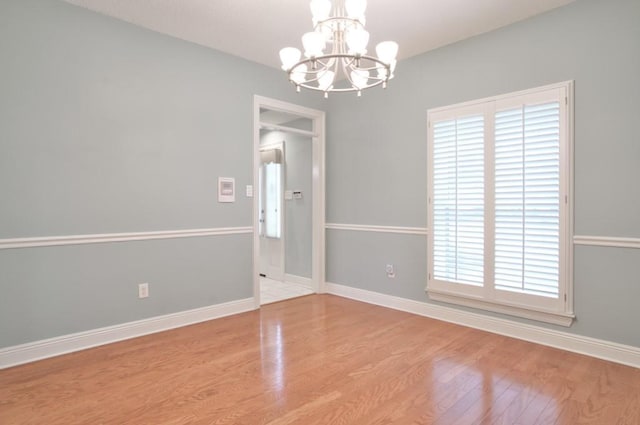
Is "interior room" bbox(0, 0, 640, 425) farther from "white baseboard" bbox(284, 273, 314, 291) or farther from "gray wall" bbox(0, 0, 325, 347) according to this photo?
"white baseboard" bbox(284, 273, 314, 291)

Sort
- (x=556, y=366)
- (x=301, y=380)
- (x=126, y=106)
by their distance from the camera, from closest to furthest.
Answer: (x=301, y=380)
(x=556, y=366)
(x=126, y=106)

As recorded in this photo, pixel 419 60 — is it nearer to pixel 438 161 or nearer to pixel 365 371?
pixel 438 161

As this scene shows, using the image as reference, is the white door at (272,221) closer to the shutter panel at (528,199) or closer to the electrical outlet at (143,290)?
the electrical outlet at (143,290)

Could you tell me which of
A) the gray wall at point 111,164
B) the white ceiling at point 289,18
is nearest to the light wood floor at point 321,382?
the gray wall at point 111,164

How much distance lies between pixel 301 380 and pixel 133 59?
9.80 feet

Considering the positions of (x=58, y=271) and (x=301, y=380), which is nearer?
(x=301, y=380)

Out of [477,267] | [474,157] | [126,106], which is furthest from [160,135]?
[477,267]

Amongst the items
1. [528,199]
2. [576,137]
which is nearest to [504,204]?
[528,199]

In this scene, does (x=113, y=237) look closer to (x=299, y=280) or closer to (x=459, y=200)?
(x=299, y=280)

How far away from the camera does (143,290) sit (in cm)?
332

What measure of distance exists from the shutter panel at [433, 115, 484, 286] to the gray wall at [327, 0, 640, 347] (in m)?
0.18

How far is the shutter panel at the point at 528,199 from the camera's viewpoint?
116 inches

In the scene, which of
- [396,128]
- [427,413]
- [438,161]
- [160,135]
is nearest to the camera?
[427,413]

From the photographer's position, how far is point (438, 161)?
3668mm
